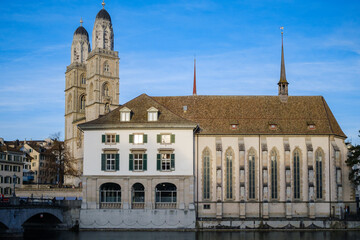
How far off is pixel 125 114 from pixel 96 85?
52.0 m

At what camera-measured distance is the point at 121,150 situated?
6231 cm

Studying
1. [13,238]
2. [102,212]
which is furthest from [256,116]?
[13,238]

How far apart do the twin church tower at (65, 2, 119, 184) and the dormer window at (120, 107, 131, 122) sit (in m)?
48.2

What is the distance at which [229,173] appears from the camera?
214 ft

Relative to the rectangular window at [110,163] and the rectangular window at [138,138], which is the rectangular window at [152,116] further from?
the rectangular window at [110,163]

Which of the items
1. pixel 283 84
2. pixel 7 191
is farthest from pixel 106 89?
pixel 283 84

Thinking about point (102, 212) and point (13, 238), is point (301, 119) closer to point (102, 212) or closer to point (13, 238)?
point (102, 212)

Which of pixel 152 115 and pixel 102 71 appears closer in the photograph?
pixel 152 115

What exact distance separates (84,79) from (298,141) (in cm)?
7439

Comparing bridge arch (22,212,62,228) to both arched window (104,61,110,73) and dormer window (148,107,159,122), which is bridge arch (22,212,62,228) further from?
arched window (104,61,110,73)

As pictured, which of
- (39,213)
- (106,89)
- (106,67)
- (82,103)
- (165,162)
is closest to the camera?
(39,213)

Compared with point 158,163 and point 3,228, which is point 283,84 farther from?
point 3,228

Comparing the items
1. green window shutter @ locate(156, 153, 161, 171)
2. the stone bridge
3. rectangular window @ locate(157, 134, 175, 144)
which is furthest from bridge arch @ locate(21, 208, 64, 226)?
rectangular window @ locate(157, 134, 175, 144)

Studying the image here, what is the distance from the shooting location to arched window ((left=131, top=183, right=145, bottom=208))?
61.3 metres
